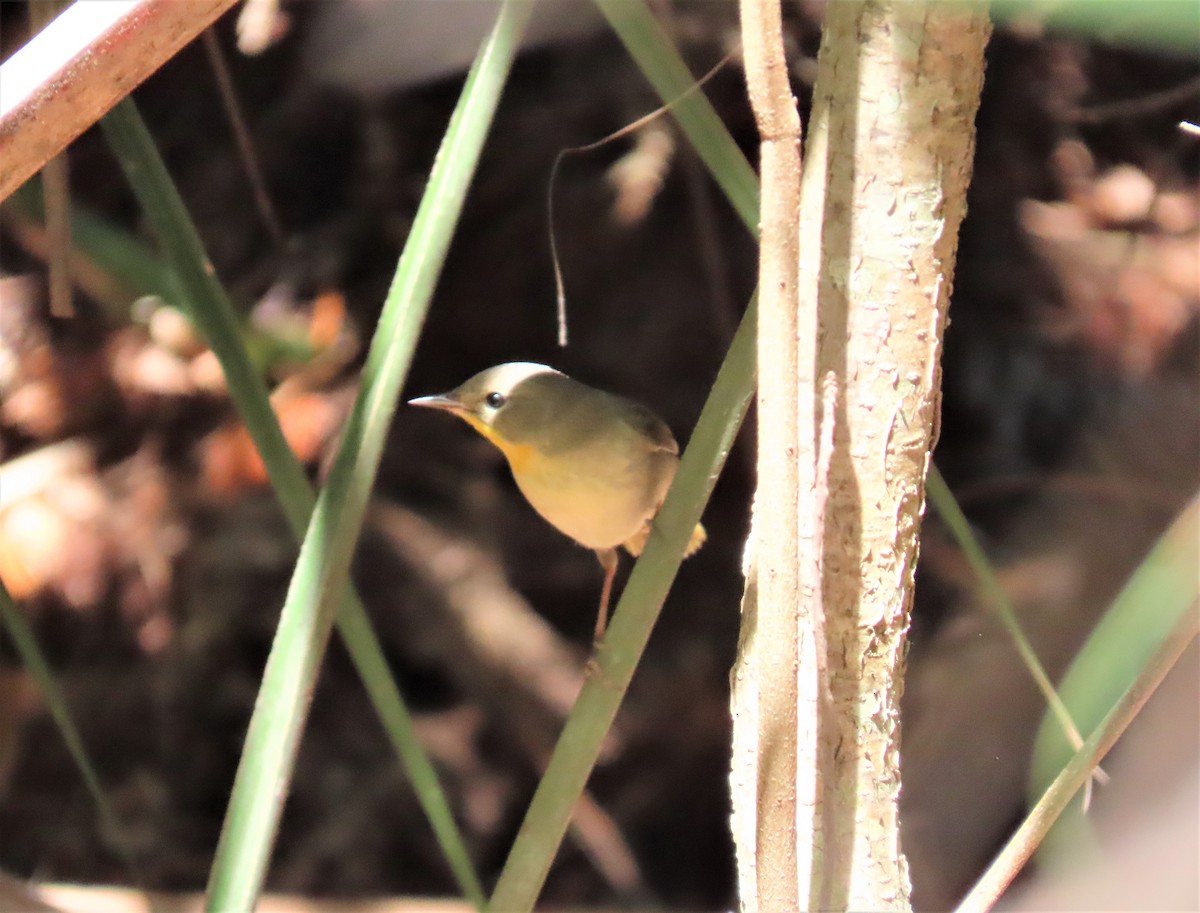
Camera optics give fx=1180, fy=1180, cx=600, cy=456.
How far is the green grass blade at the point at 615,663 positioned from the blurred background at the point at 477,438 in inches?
50.7

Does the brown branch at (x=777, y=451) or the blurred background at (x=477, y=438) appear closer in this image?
the brown branch at (x=777, y=451)

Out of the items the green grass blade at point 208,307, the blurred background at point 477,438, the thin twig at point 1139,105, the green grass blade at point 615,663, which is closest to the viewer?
the green grass blade at point 615,663

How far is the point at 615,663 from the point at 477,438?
155 centimetres

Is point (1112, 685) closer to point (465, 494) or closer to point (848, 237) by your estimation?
point (848, 237)

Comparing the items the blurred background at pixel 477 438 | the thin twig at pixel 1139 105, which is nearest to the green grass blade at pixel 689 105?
the blurred background at pixel 477 438

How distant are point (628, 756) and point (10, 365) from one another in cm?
136

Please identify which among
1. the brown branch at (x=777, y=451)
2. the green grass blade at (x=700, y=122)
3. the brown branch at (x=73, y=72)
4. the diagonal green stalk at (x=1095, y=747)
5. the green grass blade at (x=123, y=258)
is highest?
the green grass blade at (x=123, y=258)

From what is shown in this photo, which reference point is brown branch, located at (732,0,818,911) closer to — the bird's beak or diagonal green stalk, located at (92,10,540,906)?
diagonal green stalk, located at (92,10,540,906)

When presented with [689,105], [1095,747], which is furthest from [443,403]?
[1095,747]

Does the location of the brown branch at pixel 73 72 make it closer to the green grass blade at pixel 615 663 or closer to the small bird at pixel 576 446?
the green grass blade at pixel 615 663

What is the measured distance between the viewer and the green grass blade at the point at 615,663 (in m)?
0.73

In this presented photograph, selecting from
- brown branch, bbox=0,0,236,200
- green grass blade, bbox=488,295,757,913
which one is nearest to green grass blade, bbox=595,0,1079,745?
green grass blade, bbox=488,295,757,913

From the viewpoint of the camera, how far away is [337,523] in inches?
32.7

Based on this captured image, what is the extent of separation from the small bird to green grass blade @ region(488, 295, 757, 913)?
1.91 ft
